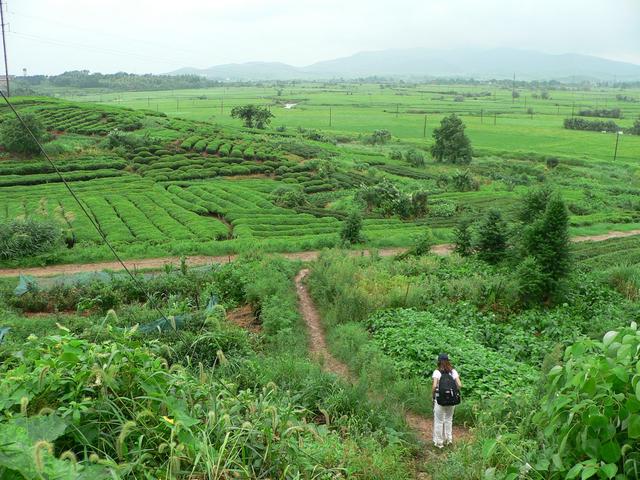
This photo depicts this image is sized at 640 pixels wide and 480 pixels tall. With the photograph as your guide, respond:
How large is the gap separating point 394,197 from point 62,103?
149 feet

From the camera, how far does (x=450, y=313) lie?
16.8 metres

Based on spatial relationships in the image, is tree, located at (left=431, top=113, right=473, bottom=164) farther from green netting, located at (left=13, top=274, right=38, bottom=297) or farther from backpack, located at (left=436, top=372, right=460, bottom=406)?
backpack, located at (left=436, top=372, right=460, bottom=406)

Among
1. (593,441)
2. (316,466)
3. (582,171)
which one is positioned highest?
(593,441)

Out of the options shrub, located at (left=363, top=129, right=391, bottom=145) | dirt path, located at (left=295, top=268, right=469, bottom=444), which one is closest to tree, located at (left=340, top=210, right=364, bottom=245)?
dirt path, located at (left=295, top=268, right=469, bottom=444)

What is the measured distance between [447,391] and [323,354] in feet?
17.7

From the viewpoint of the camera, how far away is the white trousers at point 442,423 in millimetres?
9445

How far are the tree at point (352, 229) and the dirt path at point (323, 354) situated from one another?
435 cm

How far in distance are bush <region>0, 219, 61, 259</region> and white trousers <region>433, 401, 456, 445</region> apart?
800 inches

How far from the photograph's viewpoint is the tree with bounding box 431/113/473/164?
5647 centimetres

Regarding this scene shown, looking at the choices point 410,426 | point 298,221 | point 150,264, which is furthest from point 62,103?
point 410,426

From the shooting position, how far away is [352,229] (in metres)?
25.7

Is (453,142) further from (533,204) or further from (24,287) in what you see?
(24,287)

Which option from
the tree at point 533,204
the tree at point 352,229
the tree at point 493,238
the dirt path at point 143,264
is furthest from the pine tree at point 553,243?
the tree at point 352,229

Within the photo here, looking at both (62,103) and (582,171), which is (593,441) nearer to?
(582,171)
